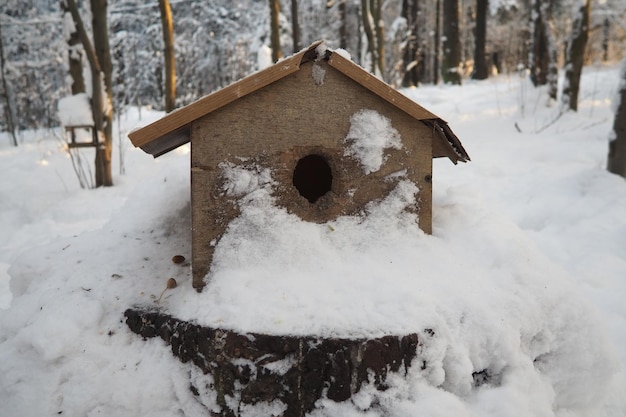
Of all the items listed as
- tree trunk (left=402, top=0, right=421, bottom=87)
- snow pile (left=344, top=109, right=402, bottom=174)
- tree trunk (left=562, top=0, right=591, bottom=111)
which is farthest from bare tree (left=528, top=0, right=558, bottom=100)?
snow pile (left=344, top=109, right=402, bottom=174)

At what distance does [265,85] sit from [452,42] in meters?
14.2

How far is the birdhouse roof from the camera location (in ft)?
6.50

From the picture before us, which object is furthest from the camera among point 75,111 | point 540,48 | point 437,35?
point 437,35

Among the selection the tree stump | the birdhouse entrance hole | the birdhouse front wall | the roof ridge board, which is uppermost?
the roof ridge board

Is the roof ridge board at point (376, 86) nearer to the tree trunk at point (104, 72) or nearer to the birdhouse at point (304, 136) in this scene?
the birdhouse at point (304, 136)

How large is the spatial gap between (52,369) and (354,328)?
4.71 feet

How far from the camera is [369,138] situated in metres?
2.31

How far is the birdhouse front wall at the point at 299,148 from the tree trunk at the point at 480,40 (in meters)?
14.4

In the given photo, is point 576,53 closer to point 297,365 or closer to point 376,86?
point 376,86

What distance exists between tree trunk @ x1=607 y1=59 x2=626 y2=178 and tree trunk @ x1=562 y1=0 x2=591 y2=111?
9.23ft

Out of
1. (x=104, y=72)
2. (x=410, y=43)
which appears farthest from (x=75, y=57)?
(x=410, y=43)

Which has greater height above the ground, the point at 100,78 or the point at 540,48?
the point at 540,48

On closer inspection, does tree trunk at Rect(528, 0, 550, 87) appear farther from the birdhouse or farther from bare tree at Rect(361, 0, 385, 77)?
the birdhouse

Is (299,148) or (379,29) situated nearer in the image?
(299,148)
